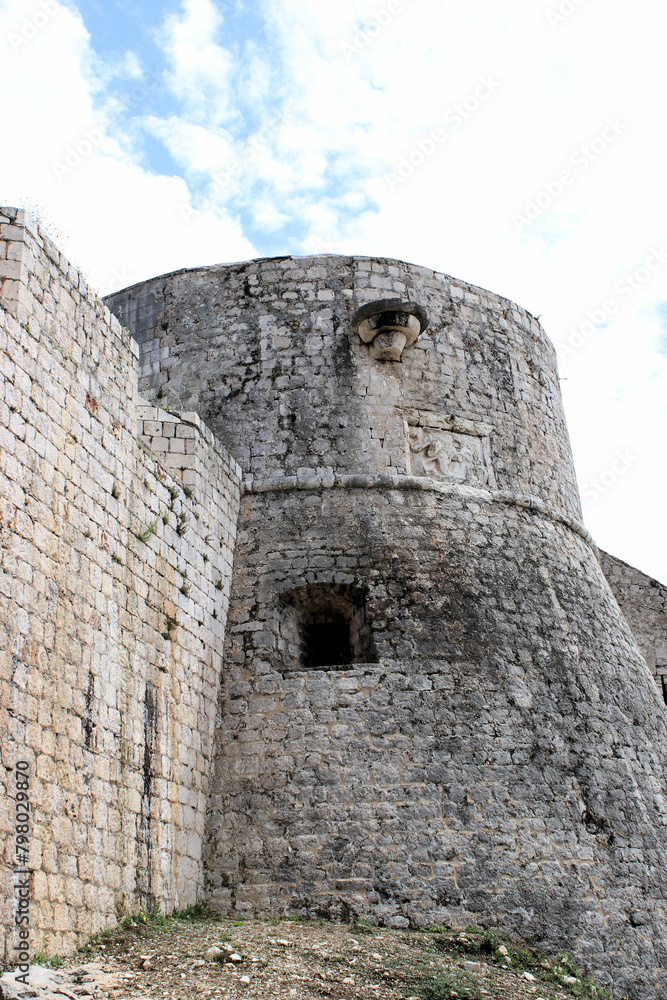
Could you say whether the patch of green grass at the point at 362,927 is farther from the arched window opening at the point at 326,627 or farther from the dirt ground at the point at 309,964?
the arched window opening at the point at 326,627

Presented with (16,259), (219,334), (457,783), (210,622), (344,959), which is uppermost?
(219,334)

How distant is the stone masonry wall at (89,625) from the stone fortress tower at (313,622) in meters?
0.02

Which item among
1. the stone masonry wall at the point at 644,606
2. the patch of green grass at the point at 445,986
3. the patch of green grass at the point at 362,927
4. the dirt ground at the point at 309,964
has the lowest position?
the patch of green grass at the point at 445,986

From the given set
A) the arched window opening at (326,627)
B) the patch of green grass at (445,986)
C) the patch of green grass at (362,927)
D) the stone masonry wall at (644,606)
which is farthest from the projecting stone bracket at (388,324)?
the patch of green grass at (445,986)

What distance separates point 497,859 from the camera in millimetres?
6543

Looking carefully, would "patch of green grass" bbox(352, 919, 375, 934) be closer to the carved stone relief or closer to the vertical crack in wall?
the vertical crack in wall

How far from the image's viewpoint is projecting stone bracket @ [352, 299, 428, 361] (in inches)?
348

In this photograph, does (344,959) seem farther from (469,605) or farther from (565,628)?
(565,628)

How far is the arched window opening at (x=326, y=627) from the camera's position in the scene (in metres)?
7.71

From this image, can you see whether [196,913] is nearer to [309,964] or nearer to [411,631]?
[309,964]

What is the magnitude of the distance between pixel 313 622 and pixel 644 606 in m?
5.05

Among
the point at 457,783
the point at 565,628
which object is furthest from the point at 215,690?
the point at 565,628

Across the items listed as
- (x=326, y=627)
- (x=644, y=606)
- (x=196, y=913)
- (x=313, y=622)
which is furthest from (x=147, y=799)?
(x=644, y=606)

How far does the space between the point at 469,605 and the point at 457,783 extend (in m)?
1.61
